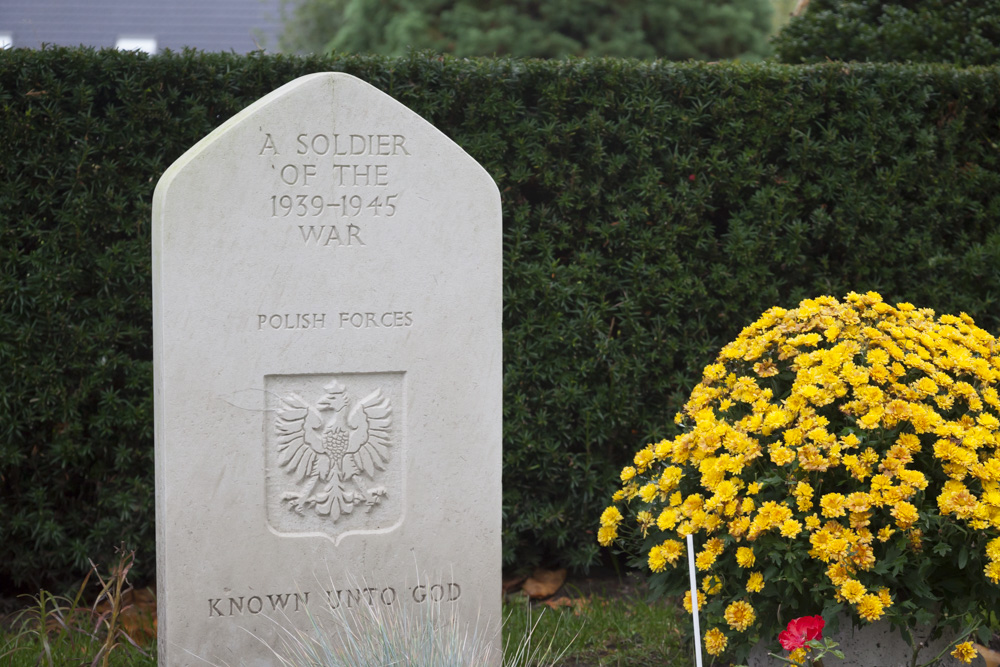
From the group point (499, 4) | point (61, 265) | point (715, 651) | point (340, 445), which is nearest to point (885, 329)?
point (715, 651)

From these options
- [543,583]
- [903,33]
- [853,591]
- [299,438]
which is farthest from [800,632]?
[903,33]

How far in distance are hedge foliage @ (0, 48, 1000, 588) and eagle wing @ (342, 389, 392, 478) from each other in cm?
114

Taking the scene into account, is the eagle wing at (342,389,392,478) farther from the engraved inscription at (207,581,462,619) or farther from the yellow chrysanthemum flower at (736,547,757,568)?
the yellow chrysanthemum flower at (736,547,757,568)

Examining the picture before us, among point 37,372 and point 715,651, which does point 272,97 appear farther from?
point 715,651

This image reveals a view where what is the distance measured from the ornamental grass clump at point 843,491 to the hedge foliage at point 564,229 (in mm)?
1104

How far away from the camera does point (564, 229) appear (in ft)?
13.0

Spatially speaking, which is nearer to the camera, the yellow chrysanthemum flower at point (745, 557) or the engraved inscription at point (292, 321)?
the yellow chrysanthemum flower at point (745, 557)

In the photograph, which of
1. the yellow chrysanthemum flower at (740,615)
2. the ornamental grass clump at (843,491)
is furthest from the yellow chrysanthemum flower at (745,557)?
the yellow chrysanthemum flower at (740,615)

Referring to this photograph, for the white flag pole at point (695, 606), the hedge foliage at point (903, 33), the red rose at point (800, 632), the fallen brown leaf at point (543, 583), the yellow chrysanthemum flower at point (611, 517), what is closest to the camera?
the red rose at point (800, 632)

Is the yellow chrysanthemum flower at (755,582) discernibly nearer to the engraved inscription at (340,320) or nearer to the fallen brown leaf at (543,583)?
the engraved inscription at (340,320)

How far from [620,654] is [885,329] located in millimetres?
1451

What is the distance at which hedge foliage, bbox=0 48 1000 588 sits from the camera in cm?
362

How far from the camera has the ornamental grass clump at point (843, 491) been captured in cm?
252

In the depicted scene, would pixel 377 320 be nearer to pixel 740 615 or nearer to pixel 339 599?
pixel 339 599
